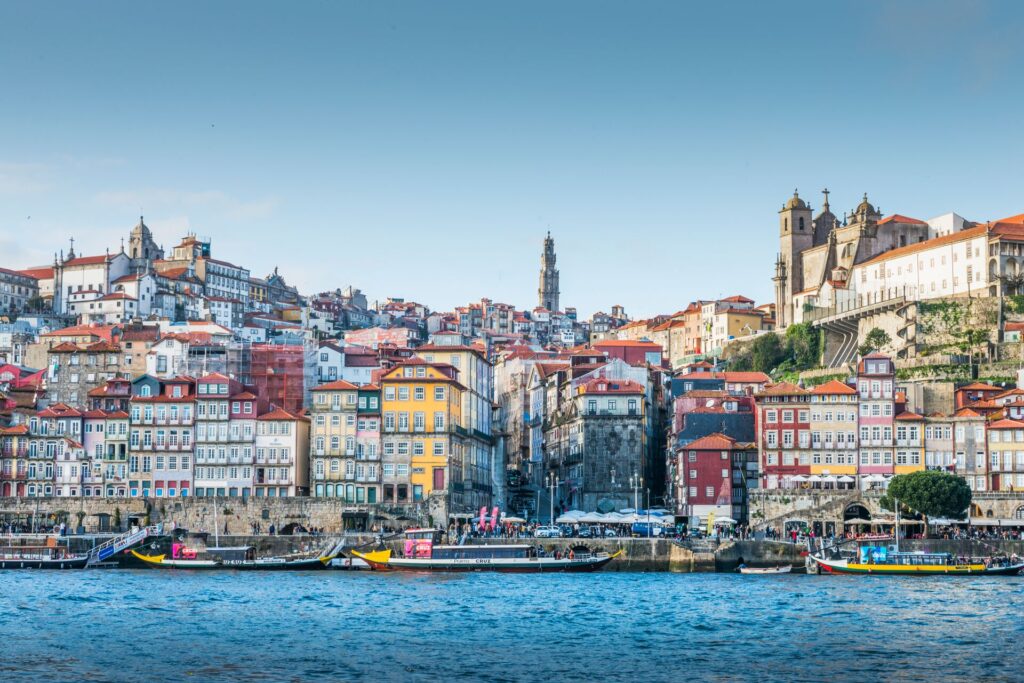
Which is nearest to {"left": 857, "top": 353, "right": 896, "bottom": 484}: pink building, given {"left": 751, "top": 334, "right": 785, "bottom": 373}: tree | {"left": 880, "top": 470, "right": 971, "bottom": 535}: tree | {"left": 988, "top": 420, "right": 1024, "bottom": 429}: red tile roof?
{"left": 988, "top": 420, "right": 1024, "bottom": 429}: red tile roof

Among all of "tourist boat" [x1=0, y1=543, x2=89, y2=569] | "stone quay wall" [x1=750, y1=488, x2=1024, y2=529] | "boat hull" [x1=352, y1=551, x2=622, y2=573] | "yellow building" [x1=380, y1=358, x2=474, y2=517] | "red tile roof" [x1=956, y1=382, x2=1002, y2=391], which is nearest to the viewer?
"boat hull" [x1=352, y1=551, x2=622, y2=573]

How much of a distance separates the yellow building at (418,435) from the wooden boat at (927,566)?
73.9 feet

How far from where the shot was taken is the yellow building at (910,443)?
283 ft

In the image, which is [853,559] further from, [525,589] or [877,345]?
[877,345]

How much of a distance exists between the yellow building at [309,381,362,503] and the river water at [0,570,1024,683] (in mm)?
15541

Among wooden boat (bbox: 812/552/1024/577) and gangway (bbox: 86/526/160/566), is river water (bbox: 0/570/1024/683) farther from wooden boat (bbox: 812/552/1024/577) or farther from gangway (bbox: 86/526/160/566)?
gangway (bbox: 86/526/160/566)

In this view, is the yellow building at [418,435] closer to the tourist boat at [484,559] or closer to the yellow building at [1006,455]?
the tourist boat at [484,559]

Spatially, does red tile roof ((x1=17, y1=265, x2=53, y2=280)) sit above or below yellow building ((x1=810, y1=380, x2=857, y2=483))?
above

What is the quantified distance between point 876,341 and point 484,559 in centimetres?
4297

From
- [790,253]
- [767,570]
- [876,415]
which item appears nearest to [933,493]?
[767,570]

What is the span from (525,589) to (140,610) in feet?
53.3

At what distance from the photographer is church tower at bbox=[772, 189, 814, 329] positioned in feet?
412

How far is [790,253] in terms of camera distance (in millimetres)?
127250

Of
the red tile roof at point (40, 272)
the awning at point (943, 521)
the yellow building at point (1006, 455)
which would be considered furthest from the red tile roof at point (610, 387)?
the red tile roof at point (40, 272)
